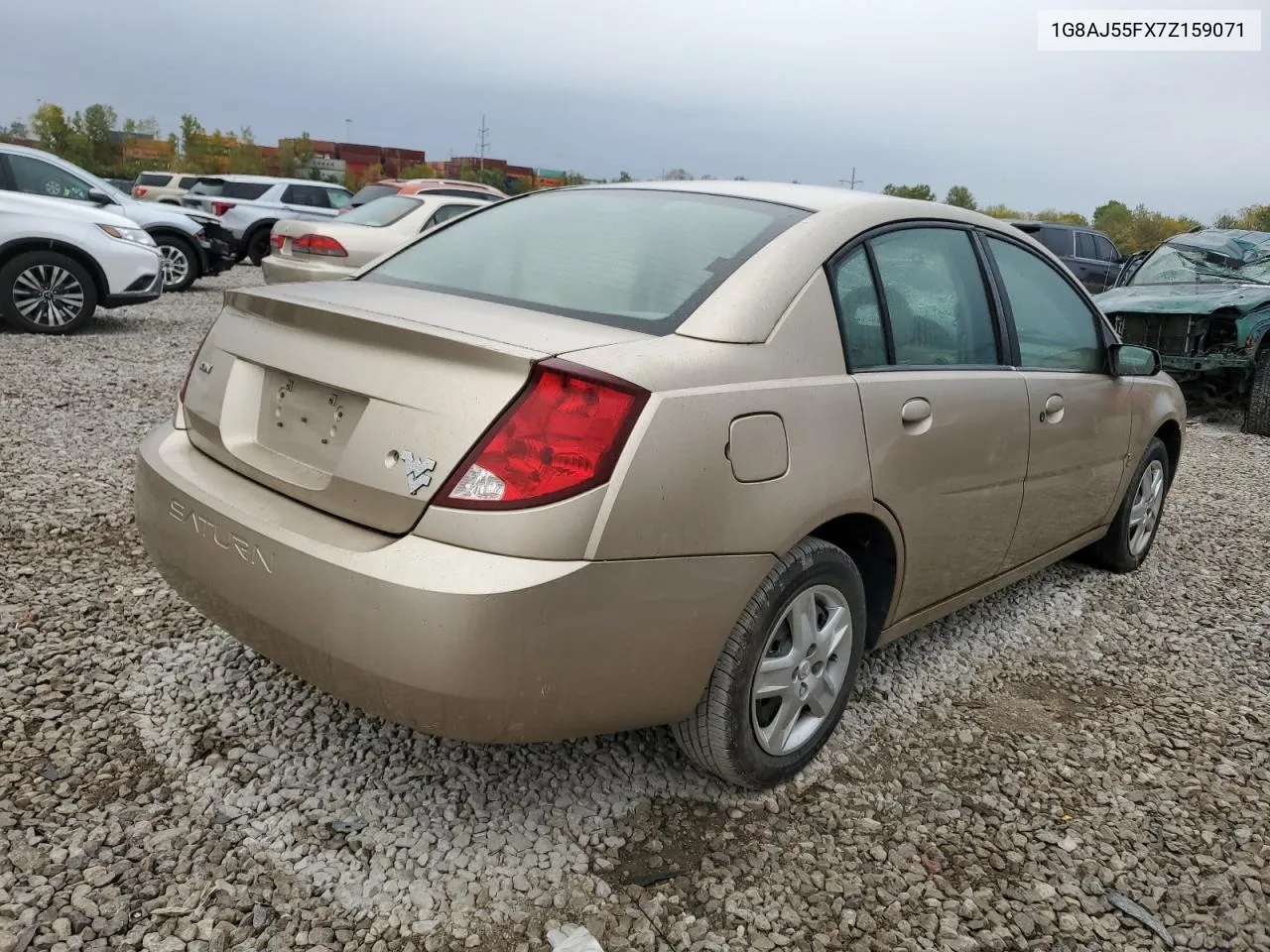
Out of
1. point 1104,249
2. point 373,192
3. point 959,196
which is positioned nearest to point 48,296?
point 373,192

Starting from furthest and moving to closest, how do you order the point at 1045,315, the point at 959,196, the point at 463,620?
1. the point at 959,196
2. the point at 1045,315
3. the point at 463,620

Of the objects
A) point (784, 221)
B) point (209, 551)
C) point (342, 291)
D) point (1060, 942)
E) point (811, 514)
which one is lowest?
point (1060, 942)

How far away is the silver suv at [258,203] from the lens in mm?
16812

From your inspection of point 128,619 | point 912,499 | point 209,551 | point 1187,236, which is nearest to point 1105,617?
point 912,499

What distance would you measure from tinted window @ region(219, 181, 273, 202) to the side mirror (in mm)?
16775

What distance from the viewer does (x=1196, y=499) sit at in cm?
623

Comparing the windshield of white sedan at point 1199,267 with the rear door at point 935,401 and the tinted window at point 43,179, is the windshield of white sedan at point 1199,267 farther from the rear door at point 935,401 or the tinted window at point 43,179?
the tinted window at point 43,179

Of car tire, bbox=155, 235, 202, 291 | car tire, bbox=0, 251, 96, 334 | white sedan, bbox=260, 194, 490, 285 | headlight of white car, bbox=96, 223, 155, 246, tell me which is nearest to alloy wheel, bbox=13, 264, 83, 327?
car tire, bbox=0, 251, 96, 334

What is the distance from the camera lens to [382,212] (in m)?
10.5

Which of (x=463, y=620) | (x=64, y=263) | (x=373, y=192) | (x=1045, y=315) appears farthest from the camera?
(x=373, y=192)

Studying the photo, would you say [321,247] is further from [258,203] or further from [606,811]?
[258,203]

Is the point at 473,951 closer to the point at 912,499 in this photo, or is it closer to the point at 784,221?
the point at 912,499

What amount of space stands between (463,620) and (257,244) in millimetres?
16892

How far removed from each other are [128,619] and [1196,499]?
6073 mm
